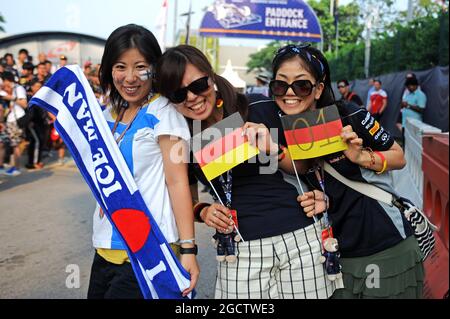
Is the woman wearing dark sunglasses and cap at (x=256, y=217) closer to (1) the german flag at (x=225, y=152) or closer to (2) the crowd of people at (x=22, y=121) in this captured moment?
(1) the german flag at (x=225, y=152)

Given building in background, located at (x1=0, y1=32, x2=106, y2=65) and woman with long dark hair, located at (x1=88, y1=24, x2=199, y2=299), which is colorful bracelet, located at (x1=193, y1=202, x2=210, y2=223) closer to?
woman with long dark hair, located at (x1=88, y1=24, x2=199, y2=299)

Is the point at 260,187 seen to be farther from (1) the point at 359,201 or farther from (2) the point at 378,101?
(2) the point at 378,101

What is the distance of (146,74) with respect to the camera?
193cm

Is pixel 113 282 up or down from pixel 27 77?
down

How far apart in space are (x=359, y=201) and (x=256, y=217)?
451mm

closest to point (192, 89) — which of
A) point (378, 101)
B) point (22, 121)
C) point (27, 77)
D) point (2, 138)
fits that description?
point (2, 138)

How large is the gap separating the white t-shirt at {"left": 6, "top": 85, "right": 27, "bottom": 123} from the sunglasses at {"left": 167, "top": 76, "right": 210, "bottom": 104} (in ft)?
18.7

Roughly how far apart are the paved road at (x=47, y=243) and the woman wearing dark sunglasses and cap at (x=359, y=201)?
5.17ft

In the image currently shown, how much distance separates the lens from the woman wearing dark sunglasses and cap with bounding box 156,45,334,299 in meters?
1.85

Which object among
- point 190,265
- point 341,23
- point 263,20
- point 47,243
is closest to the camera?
point 190,265

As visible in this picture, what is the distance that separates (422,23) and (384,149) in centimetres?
1005

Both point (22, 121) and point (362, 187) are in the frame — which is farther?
point (22, 121)

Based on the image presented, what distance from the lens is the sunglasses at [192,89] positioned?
6.02 feet
